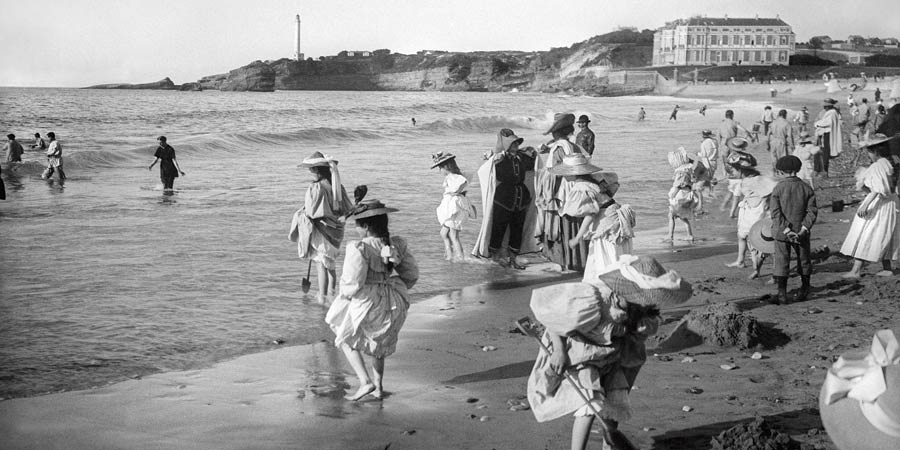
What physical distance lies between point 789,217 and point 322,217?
450 centimetres

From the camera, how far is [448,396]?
6.47 meters

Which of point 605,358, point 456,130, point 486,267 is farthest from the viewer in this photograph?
point 456,130

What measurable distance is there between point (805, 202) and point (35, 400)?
263 inches

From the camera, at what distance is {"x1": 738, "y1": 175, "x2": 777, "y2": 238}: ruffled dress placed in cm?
1015

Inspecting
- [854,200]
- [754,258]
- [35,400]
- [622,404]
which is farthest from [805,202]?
[854,200]

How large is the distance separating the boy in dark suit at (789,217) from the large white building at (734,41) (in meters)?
131

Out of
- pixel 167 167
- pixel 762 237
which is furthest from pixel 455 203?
pixel 167 167

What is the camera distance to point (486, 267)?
38.3ft

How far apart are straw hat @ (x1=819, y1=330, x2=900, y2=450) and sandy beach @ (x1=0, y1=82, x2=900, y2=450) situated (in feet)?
5.82

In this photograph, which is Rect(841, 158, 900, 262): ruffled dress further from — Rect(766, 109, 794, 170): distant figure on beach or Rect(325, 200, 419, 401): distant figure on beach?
Rect(766, 109, 794, 170): distant figure on beach

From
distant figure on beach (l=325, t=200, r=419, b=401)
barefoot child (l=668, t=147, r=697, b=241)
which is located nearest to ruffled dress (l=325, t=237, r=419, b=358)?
distant figure on beach (l=325, t=200, r=419, b=401)

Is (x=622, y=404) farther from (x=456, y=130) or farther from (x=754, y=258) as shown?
A: (x=456, y=130)

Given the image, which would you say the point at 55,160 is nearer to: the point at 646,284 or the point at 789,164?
the point at 789,164

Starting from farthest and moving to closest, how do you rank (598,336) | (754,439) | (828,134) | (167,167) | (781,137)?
(167,167) < (828,134) < (781,137) < (754,439) < (598,336)
